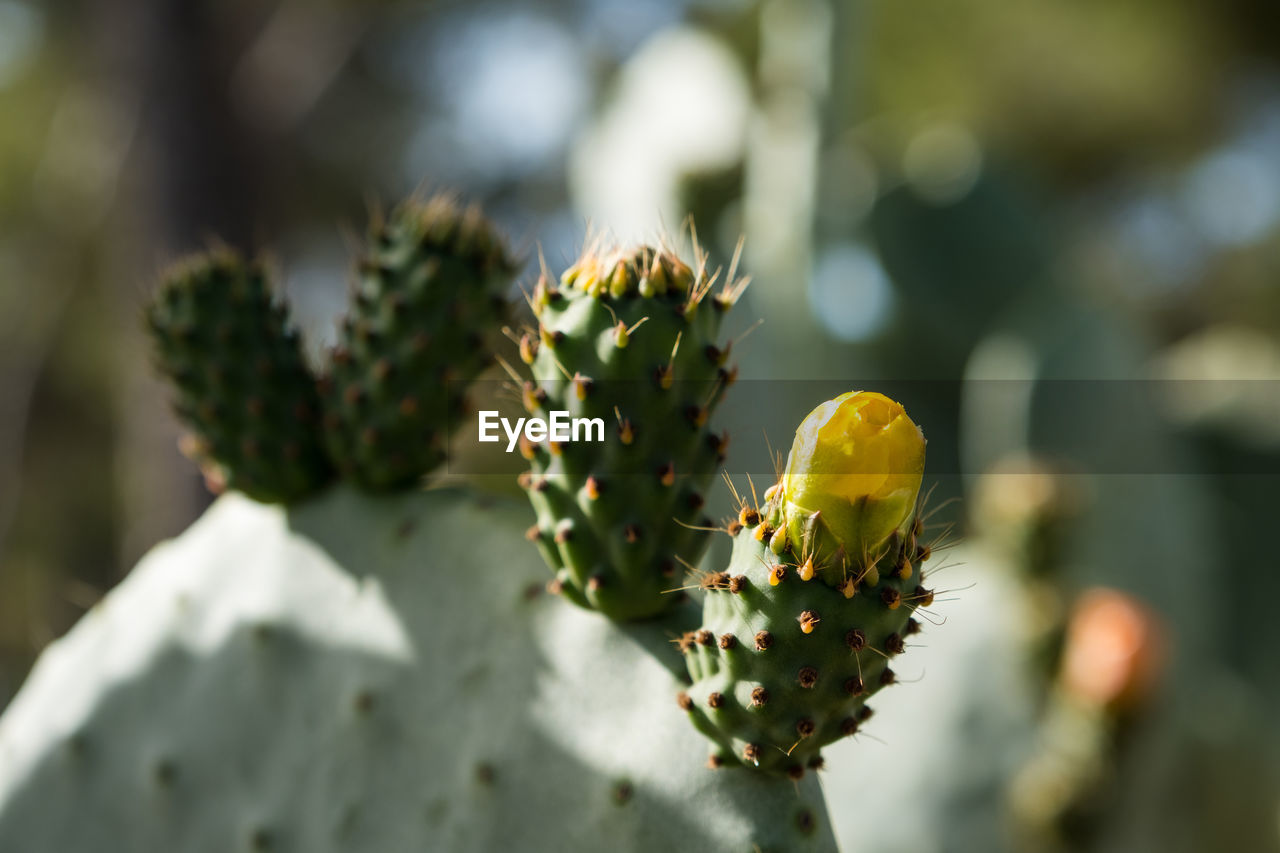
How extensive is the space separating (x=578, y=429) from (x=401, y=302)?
403 mm

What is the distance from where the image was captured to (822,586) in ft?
2.57

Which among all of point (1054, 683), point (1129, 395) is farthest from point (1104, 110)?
point (1054, 683)

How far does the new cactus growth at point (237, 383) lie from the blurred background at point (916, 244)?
0.21 meters

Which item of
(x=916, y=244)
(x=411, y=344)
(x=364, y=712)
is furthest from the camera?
(x=916, y=244)

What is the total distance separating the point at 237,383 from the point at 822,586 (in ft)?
2.74

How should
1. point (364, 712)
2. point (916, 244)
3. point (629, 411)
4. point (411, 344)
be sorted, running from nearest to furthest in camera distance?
point (629, 411) → point (364, 712) → point (411, 344) → point (916, 244)

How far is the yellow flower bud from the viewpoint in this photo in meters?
0.75

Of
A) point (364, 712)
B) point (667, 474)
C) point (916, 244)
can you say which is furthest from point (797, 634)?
point (916, 244)

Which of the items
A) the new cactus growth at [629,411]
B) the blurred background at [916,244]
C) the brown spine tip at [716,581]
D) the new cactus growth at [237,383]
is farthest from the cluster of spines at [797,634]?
the new cactus growth at [237,383]

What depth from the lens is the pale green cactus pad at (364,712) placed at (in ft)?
3.14

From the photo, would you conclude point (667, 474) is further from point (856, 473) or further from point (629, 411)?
point (856, 473)

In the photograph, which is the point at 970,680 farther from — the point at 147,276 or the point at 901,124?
the point at 901,124

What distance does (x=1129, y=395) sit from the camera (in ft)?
10.9
